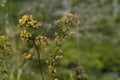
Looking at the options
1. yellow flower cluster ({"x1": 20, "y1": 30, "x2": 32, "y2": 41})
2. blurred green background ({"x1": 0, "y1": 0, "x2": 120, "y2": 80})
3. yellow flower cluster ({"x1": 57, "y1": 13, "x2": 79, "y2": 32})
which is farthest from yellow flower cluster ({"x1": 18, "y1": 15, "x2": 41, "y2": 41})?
blurred green background ({"x1": 0, "y1": 0, "x2": 120, "y2": 80})

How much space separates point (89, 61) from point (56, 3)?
18.6 feet

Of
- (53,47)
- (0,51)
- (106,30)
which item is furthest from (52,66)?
(106,30)

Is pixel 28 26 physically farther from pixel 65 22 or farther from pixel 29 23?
pixel 65 22

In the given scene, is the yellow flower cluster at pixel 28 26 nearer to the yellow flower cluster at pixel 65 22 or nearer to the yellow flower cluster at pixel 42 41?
the yellow flower cluster at pixel 42 41

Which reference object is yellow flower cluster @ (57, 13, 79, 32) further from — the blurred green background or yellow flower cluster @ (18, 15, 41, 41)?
the blurred green background

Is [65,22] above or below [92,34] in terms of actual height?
below

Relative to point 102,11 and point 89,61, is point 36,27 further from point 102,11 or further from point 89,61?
point 102,11

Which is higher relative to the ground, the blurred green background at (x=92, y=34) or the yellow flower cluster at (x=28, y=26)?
the blurred green background at (x=92, y=34)

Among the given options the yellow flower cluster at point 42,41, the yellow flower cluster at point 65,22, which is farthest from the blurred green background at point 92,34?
the yellow flower cluster at point 42,41

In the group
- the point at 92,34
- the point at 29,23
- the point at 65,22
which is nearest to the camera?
the point at 29,23

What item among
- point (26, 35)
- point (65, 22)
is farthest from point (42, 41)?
point (65, 22)

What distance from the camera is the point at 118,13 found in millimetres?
19109

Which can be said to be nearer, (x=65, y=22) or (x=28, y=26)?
(x=28, y=26)

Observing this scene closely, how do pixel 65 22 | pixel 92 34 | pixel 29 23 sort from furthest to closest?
pixel 92 34
pixel 65 22
pixel 29 23
